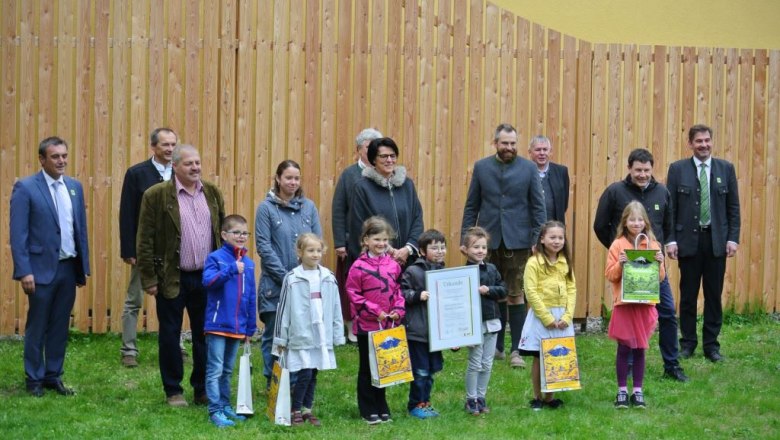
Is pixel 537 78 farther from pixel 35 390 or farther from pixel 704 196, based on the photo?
pixel 35 390

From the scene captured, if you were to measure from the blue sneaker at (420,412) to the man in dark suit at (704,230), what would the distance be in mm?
3152

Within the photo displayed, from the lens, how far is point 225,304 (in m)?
8.29

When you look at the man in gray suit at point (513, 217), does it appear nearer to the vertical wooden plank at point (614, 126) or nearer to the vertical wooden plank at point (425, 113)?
the vertical wooden plank at point (425, 113)

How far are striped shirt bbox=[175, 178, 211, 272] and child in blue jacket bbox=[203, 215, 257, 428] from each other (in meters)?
0.27

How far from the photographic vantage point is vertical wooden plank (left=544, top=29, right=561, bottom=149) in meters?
11.9

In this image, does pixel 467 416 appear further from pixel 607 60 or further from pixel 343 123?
pixel 607 60

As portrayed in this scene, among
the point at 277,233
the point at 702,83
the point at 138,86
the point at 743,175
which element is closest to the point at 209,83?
the point at 138,86

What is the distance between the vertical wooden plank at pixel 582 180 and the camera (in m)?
12.0

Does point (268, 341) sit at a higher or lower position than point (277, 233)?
lower

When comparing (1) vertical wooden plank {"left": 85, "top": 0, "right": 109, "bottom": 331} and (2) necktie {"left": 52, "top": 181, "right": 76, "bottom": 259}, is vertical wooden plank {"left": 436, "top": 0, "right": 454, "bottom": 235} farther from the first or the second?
(2) necktie {"left": 52, "top": 181, "right": 76, "bottom": 259}

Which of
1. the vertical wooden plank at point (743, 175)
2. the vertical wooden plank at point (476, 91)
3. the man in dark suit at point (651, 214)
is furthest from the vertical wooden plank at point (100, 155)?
the vertical wooden plank at point (743, 175)

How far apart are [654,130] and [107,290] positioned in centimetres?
565

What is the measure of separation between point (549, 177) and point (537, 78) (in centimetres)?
122

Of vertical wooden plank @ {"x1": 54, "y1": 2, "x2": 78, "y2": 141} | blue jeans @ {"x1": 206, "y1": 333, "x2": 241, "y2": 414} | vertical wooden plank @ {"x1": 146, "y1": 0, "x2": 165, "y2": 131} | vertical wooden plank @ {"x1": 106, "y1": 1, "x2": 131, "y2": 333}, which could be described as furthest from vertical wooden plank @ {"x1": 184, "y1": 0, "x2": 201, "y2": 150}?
blue jeans @ {"x1": 206, "y1": 333, "x2": 241, "y2": 414}
